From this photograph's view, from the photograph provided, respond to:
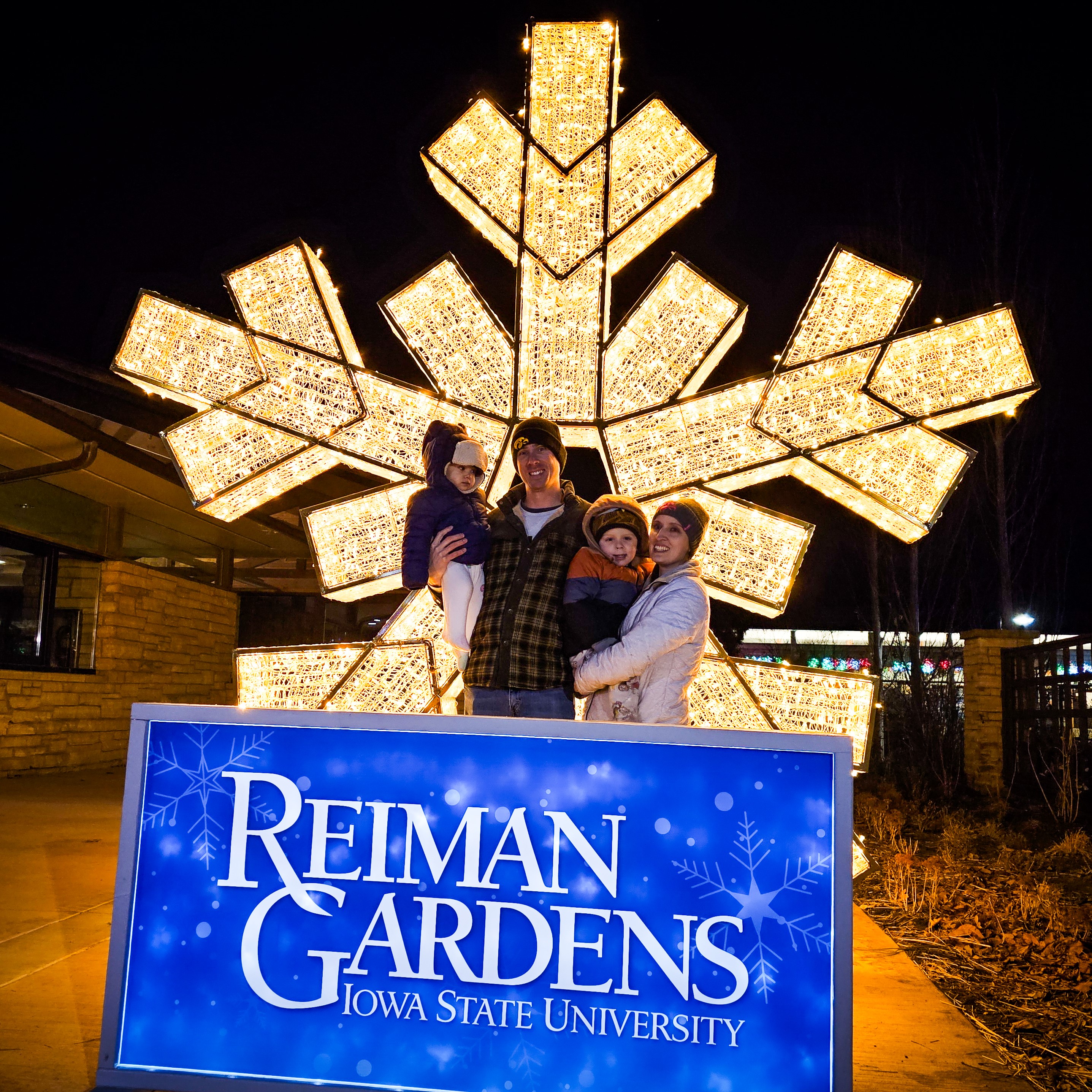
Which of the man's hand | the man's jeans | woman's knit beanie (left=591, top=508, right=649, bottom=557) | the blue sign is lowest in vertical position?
the blue sign

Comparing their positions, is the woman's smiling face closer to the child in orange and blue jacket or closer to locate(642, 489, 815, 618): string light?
the child in orange and blue jacket

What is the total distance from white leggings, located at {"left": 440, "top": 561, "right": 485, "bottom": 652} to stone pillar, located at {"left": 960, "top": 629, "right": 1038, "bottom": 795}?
23.6 ft

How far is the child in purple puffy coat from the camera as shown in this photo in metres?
3.12

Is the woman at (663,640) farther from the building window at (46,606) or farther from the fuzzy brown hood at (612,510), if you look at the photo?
the building window at (46,606)

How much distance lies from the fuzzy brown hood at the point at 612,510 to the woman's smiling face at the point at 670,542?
4cm

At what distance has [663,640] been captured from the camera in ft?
8.77

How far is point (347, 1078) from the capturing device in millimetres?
1883

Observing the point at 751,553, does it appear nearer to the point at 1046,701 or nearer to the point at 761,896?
the point at 761,896

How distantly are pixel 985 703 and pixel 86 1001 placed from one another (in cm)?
810

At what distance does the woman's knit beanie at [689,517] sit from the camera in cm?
296

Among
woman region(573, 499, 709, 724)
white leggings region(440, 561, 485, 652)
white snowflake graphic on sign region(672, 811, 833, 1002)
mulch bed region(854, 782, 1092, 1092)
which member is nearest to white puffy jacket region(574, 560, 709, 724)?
woman region(573, 499, 709, 724)

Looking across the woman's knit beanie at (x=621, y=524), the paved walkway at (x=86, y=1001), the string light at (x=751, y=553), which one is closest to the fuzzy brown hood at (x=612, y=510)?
the woman's knit beanie at (x=621, y=524)

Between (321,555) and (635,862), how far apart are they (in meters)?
2.18

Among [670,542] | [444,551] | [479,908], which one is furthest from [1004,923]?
[479,908]
